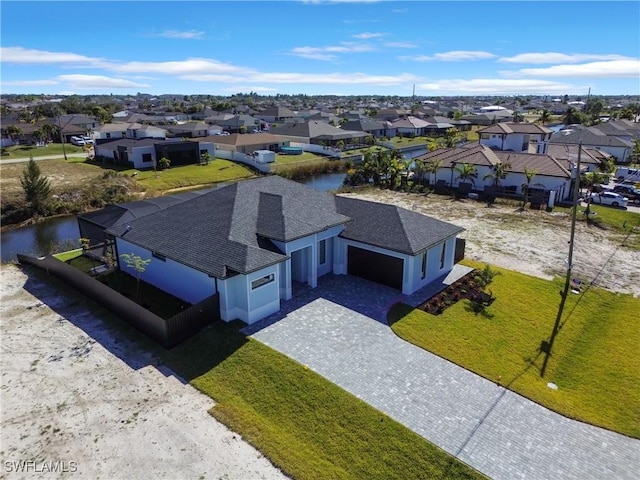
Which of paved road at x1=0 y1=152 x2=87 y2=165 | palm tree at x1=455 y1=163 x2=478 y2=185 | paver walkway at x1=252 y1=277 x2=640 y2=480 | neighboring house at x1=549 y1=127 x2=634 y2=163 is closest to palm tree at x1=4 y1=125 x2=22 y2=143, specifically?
paved road at x1=0 y1=152 x2=87 y2=165

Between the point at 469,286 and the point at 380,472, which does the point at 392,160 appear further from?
the point at 380,472

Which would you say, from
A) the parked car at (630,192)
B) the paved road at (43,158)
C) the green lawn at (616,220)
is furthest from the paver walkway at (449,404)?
the paved road at (43,158)

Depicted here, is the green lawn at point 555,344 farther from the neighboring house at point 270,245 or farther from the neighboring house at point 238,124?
the neighboring house at point 238,124

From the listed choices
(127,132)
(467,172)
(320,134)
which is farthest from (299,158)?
(127,132)

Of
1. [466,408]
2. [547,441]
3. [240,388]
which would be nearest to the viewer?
[547,441]

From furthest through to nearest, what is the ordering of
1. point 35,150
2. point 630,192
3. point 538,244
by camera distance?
point 35,150
point 630,192
point 538,244

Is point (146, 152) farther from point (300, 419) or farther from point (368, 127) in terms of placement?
point (300, 419)

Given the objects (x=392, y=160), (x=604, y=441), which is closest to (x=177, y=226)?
(x=604, y=441)
